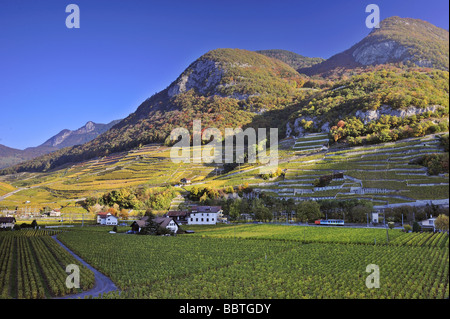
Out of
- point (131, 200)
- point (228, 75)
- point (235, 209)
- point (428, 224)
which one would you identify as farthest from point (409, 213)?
point (228, 75)

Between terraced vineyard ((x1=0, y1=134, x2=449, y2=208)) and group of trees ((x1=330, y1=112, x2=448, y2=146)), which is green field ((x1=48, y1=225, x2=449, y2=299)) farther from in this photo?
group of trees ((x1=330, y1=112, x2=448, y2=146))

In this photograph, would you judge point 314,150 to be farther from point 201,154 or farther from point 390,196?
point 201,154

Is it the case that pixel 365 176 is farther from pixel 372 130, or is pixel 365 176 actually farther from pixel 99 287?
pixel 99 287

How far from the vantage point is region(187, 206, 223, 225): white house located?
46.2m

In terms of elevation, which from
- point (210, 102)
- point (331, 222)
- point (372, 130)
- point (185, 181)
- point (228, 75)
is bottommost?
point (331, 222)

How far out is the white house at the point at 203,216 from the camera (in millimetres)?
46191

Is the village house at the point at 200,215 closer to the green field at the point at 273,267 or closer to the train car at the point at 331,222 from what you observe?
the train car at the point at 331,222

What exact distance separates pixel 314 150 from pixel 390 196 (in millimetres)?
28466

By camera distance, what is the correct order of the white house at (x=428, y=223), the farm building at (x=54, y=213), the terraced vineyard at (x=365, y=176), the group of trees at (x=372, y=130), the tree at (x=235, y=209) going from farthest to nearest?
the farm building at (x=54, y=213)
the tree at (x=235, y=209)
the terraced vineyard at (x=365, y=176)
the group of trees at (x=372, y=130)
the white house at (x=428, y=223)

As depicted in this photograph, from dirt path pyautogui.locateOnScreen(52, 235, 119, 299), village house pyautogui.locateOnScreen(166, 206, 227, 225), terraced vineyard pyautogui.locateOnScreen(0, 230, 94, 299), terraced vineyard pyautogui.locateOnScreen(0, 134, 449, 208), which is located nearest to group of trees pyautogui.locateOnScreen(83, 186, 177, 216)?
terraced vineyard pyautogui.locateOnScreen(0, 134, 449, 208)

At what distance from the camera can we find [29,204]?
5244 cm

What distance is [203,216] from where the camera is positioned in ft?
153

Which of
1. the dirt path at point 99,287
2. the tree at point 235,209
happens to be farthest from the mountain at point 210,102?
the dirt path at point 99,287
